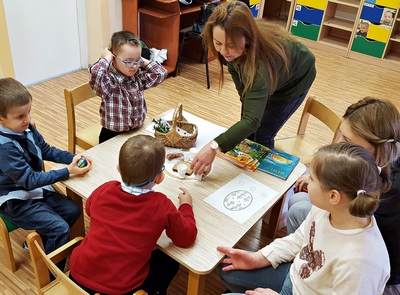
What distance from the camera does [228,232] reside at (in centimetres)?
138

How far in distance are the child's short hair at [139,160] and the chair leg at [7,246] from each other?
0.76m

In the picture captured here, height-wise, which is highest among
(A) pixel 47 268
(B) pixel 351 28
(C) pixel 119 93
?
(C) pixel 119 93

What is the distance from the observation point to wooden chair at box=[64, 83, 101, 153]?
200 centimetres

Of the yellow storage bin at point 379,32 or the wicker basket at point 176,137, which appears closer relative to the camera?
the wicker basket at point 176,137

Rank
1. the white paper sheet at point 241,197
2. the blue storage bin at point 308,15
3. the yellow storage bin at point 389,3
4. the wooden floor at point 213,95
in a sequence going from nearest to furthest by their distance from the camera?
1. the white paper sheet at point 241,197
2. the wooden floor at point 213,95
3. the yellow storage bin at point 389,3
4. the blue storage bin at point 308,15

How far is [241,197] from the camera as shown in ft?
5.09

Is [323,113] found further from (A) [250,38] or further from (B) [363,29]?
(B) [363,29]

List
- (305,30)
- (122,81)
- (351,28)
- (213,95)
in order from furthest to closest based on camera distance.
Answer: (305,30) < (351,28) < (213,95) < (122,81)

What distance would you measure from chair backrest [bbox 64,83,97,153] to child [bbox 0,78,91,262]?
0.95ft

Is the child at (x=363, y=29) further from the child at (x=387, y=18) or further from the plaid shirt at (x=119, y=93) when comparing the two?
the plaid shirt at (x=119, y=93)

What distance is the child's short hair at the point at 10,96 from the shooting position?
1.52 metres

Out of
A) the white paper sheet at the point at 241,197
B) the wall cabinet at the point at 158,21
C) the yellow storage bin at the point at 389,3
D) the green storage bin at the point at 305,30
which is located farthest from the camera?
the green storage bin at the point at 305,30

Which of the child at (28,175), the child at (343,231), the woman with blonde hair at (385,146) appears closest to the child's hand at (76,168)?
the child at (28,175)

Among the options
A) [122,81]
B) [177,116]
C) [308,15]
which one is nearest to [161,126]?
[177,116]
